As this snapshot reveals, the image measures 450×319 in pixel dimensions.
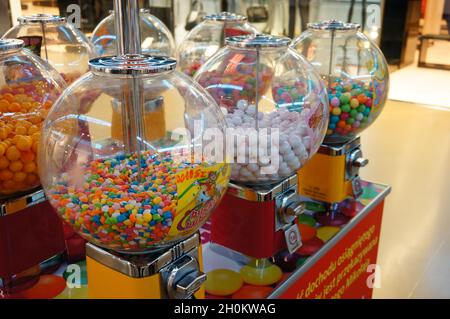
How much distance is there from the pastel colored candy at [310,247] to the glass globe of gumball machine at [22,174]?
60cm

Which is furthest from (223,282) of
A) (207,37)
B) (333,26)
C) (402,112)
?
(402,112)

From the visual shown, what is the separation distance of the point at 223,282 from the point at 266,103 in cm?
44

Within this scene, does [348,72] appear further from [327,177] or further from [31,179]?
[31,179]

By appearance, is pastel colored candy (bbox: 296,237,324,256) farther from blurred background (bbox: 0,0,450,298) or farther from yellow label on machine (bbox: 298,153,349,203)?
blurred background (bbox: 0,0,450,298)

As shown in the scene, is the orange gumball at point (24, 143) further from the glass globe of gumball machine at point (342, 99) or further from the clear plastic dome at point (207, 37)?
the clear plastic dome at point (207, 37)

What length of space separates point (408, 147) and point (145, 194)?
10.8 ft

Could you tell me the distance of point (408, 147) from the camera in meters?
3.80

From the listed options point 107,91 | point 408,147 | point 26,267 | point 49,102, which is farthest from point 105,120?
point 408,147

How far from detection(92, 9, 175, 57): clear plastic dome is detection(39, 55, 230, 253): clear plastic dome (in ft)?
3.38

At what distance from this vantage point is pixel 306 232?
1442 millimetres

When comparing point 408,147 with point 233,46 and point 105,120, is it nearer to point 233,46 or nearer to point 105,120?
point 233,46

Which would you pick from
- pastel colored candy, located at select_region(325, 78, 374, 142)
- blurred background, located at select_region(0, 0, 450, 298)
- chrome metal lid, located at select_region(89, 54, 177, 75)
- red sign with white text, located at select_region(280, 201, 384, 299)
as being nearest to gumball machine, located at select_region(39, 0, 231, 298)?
chrome metal lid, located at select_region(89, 54, 177, 75)

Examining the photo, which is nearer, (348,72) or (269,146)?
(269,146)

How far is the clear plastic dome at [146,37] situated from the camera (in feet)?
6.33
